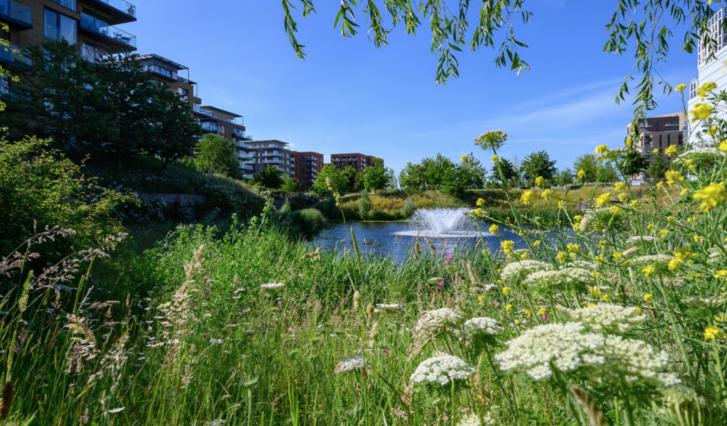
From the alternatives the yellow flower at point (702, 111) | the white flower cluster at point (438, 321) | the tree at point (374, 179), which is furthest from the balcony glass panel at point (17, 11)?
the tree at point (374, 179)

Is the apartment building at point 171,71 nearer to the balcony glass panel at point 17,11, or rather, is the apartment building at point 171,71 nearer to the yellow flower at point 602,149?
the balcony glass panel at point 17,11

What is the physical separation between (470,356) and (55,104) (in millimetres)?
24545

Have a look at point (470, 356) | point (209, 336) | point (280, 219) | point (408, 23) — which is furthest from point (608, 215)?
point (280, 219)

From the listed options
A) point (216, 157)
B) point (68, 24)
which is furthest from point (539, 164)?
point (68, 24)

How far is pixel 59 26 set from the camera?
87.9 ft

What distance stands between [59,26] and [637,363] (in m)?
34.7

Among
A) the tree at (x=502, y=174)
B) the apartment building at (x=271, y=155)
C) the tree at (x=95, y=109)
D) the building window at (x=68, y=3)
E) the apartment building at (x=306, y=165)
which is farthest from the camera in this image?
the apartment building at (x=306, y=165)

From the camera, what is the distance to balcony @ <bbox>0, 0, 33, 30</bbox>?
23219 millimetres

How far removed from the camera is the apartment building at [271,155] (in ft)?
366

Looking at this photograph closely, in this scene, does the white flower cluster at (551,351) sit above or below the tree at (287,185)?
below

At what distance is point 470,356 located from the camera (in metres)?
1.51

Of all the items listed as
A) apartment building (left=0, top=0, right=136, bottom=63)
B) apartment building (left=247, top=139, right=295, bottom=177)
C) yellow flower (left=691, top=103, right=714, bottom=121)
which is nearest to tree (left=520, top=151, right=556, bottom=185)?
apartment building (left=0, top=0, right=136, bottom=63)

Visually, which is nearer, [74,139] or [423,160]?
[74,139]

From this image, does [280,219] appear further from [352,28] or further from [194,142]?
[194,142]
